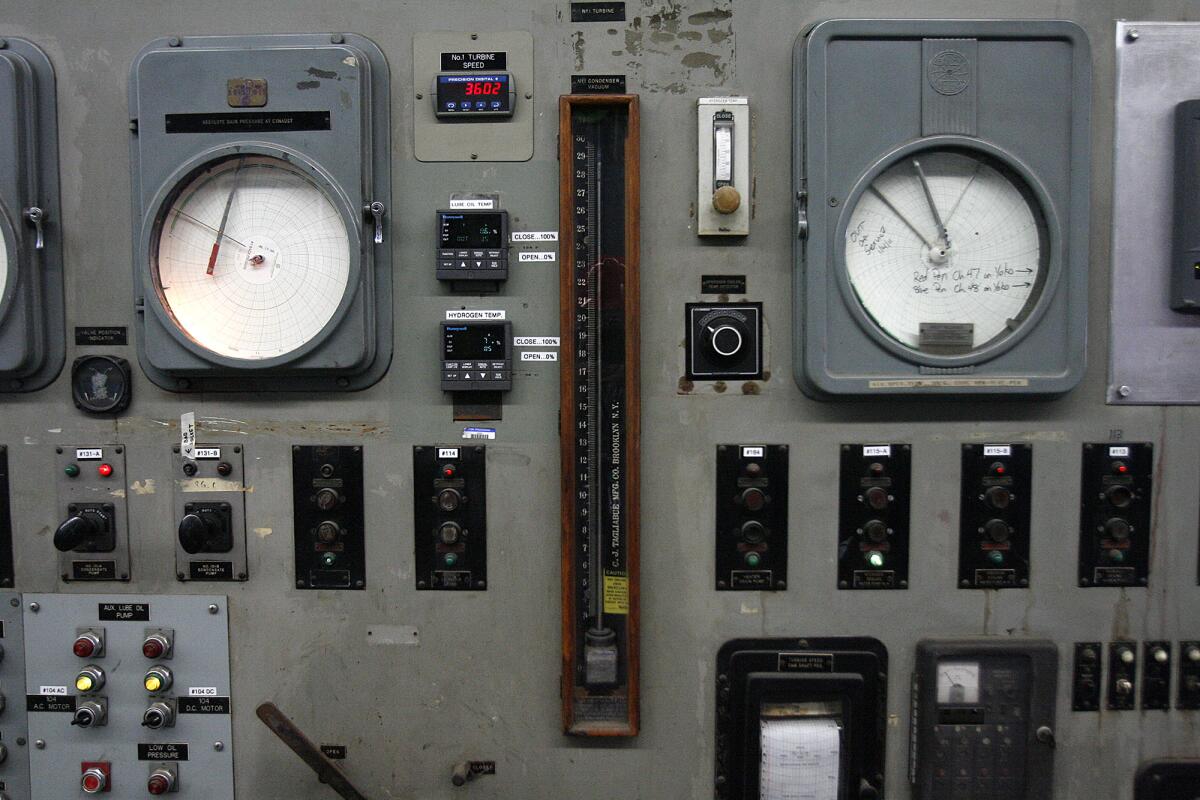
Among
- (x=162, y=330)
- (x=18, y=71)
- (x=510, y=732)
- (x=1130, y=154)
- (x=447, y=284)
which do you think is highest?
(x=18, y=71)

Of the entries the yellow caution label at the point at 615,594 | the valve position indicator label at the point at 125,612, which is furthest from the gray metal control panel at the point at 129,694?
the yellow caution label at the point at 615,594

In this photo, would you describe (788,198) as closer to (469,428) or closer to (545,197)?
(545,197)

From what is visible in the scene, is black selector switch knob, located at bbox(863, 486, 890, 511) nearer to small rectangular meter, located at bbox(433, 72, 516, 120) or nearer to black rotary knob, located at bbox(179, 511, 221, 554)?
small rectangular meter, located at bbox(433, 72, 516, 120)

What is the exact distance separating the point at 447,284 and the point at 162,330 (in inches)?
27.9

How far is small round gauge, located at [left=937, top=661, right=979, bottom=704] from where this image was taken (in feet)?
5.55

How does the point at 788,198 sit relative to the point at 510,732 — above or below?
above

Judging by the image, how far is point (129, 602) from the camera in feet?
5.77

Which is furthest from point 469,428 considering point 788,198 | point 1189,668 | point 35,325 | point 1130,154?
point 1189,668

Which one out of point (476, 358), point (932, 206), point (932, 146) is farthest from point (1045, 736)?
point (476, 358)

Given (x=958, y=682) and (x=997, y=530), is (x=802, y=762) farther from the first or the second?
(x=997, y=530)

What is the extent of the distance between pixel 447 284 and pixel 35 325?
1032 millimetres

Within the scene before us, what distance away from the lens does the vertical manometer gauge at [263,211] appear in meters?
1.63

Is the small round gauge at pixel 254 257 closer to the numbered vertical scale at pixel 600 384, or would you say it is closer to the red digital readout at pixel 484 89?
the red digital readout at pixel 484 89

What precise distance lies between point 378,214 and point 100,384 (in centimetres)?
85
